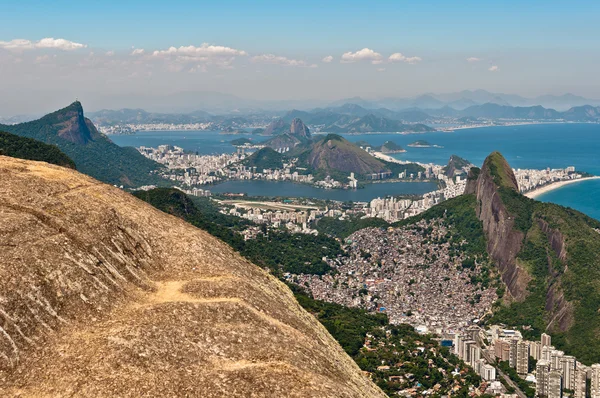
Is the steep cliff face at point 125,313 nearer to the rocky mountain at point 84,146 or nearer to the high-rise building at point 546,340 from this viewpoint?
the high-rise building at point 546,340

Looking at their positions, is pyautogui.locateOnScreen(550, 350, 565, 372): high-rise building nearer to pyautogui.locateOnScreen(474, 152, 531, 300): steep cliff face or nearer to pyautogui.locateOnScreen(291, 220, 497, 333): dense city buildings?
pyautogui.locateOnScreen(291, 220, 497, 333): dense city buildings

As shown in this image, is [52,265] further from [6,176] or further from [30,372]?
[6,176]

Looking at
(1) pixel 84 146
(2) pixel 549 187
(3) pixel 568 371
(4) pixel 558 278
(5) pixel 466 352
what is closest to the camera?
(3) pixel 568 371

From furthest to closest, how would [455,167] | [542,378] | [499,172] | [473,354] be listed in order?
[455,167] < [499,172] < [473,354] < [542,378]

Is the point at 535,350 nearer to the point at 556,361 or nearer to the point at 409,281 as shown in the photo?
the point at 556,361

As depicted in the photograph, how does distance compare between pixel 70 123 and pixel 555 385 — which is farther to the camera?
pixel 70 123

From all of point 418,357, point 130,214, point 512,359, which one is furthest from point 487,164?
point 130,214

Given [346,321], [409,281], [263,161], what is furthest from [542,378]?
[263,161]

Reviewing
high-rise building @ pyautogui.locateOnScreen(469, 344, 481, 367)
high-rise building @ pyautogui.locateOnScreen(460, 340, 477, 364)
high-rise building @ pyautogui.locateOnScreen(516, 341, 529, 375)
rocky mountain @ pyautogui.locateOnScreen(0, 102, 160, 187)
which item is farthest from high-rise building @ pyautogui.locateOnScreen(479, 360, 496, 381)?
rocky mountain @ pyautogui.locateOnScreen(0, 102, 160, 187)
